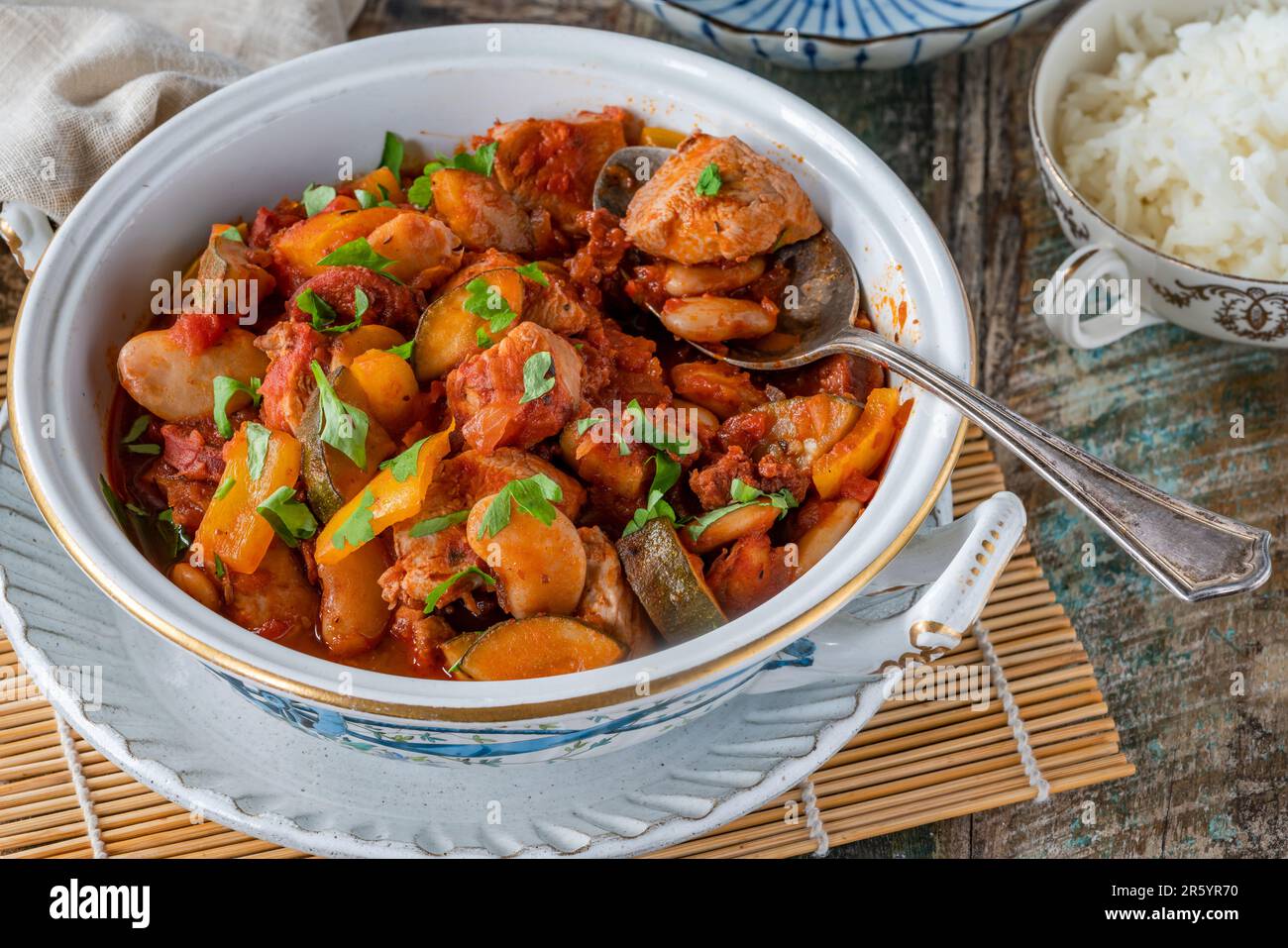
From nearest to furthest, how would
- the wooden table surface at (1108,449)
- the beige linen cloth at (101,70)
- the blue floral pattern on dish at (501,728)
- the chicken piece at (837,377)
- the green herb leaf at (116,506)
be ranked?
the blue floral pattern on dish at (501,728) → the green herb leaf at (116,506) → the chicken piece at (837,377) → the wooden table surface at (1108,449) → the beige linen cloth at (101,70)

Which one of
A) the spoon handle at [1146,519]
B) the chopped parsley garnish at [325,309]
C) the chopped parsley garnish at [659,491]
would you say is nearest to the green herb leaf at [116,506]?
the chopped parsley garnish at [325,309]

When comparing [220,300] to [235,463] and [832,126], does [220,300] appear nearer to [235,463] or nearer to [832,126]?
[235,463]

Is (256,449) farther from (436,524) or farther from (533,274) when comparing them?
(533,274)

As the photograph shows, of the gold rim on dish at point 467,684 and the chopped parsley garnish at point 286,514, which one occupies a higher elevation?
the chopped parsley garnish at point 286,514

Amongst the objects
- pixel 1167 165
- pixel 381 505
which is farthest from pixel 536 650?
pixel 1167 165

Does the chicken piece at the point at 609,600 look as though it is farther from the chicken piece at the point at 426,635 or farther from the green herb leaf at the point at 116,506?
the green herb leaf at the point at 116,506

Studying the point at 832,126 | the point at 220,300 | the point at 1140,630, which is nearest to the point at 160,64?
the point at 220,300

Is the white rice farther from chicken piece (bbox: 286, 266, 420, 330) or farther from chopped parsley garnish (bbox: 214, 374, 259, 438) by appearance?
chopped parsley garnish (bbox: 214, 374, 259, 438)
